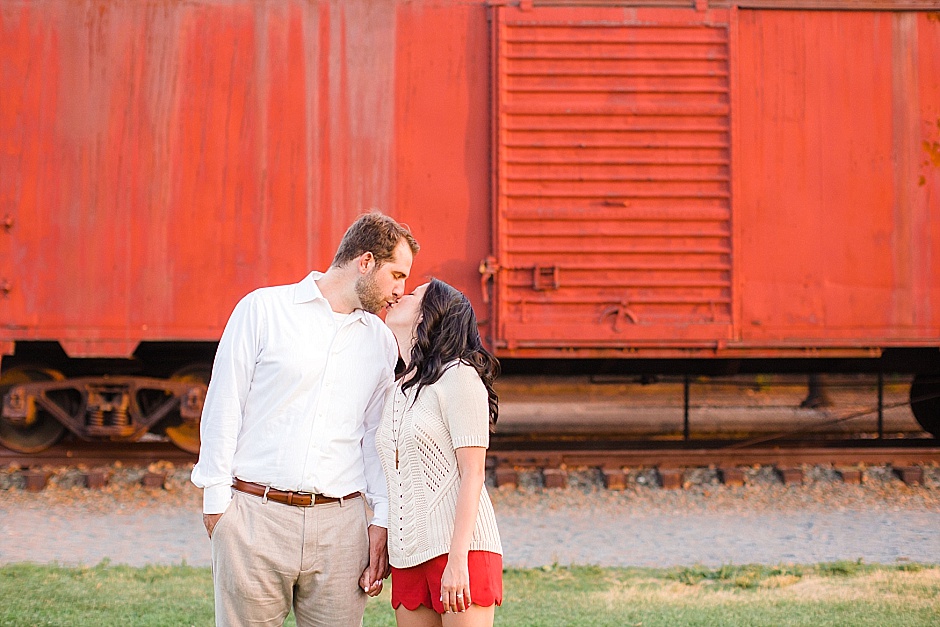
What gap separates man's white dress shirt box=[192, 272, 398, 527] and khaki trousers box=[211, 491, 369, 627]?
0.07 metres

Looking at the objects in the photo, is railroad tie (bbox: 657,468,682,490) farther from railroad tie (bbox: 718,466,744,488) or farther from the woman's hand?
the woman's hand

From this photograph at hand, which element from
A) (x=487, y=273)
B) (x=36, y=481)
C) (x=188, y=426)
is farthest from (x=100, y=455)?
(x=487, y=273)

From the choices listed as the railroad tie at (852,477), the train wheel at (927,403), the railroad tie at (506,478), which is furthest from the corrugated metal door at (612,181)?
the train wheel at (927,403)

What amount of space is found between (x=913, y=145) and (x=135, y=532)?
653cm

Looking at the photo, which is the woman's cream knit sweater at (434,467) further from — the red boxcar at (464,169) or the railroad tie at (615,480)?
the railroad tie at (615,480)

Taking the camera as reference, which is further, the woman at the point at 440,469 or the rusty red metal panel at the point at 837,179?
the rusty red metal panel at the point at 837,179

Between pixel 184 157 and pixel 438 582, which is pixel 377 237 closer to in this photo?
pixel 438 582

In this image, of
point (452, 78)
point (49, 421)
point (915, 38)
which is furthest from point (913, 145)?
point (49, 421)

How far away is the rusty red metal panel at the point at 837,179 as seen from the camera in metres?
6.23

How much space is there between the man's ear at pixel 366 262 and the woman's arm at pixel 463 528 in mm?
658

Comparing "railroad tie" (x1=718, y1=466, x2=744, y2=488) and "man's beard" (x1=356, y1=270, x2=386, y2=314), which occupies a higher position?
"man's beard" (x1=356, y1=270, x2=386, y2=314)

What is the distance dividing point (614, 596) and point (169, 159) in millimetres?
4494

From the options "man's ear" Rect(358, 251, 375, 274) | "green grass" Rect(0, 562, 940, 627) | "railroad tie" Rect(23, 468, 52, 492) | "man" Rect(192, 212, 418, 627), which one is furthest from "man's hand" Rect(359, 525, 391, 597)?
"railroad tie" Rect(23, 468, 52, 492)

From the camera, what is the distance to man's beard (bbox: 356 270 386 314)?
2.53 metres
